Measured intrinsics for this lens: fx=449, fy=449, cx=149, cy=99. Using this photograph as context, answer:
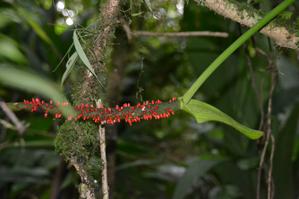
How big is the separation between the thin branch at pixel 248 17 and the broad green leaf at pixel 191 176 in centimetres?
70

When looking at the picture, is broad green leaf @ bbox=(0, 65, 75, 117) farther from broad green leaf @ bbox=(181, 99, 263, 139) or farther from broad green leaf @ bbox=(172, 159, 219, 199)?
broad green leaf @ bbox=(172, 159, 219, 199)

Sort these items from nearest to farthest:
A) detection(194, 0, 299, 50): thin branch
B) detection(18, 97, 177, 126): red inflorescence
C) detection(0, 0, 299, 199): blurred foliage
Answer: detection(18, 97, 177, 126): red inflorescence, detection(194, 0, 299, 50): thin branch, detection(0, 0, 299, 199): blurred foliage

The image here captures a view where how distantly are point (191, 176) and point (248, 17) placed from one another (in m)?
0.74

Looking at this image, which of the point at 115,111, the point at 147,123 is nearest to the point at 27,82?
the point at 115,111

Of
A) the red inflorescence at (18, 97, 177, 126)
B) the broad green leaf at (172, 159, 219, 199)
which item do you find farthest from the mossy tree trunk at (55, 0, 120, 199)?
the broad green leaf at (172, 159, 219, 199)

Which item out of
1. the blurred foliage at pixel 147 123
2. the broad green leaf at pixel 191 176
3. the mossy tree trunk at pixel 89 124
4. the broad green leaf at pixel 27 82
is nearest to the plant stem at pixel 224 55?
the mossy tree trunk at pixel 89 124

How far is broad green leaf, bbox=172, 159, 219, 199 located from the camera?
1255mm

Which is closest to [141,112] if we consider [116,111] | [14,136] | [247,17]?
[116,111]

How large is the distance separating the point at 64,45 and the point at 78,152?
3.05 ft

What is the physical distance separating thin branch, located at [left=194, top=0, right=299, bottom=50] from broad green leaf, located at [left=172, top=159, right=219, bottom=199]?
0.70m

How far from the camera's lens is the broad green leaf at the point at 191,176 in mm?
1255

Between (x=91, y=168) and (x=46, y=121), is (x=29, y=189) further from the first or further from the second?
(x=91, y=168)

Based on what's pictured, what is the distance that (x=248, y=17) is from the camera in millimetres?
624

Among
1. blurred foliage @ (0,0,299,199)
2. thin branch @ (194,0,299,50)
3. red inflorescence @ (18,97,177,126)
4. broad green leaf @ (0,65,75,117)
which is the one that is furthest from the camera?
blurred foliage @ (0,0,299,199)
